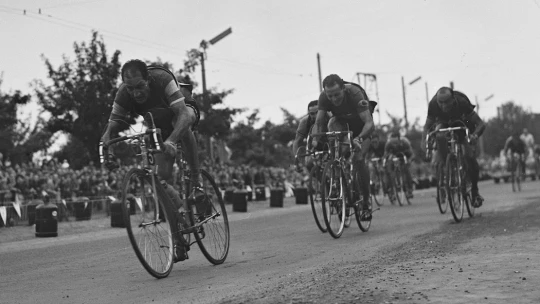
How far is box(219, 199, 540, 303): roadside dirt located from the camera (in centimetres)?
475

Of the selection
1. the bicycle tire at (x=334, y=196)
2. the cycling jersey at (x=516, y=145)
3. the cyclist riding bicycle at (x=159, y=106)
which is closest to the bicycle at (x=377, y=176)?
the cycling jersey at (x=516, y=145)

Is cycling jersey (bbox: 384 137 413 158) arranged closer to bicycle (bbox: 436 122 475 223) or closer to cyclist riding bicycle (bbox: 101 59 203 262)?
bicycle (bbox: 436 122 475 223)

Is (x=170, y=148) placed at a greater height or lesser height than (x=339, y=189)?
greater

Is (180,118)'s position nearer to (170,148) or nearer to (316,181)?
(170,148)

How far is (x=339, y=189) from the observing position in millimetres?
10656

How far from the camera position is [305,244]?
Answer: 9625 millimetres

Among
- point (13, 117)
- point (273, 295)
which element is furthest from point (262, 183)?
point (273, 295)

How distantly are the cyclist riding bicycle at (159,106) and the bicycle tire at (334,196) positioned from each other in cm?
309

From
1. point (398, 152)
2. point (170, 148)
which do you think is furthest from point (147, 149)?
point (398, 152)

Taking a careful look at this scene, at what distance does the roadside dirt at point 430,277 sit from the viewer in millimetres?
4754

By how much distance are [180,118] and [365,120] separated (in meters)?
4.12

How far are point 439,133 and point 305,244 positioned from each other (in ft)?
11.6

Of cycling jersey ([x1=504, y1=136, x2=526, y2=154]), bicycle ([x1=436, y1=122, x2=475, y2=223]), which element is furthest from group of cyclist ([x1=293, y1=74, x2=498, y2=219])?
cycling jersey ([x1=504, y1=136, x2=526, y2=154])

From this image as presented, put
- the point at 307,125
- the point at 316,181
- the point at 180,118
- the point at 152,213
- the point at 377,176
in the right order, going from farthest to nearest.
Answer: the point at 377,176 < the point at 307,125 < the point at 316,181 < the point at 180,118 < the point at 152,213
